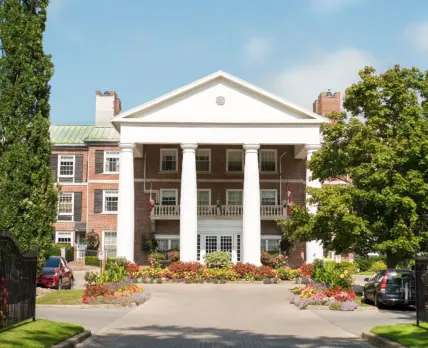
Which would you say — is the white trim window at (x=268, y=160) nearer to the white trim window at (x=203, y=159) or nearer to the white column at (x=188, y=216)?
the white trim window at (x=203, y=159)

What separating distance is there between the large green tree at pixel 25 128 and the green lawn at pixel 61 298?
5.46 feet

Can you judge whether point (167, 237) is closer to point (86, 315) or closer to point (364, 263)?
point (364, 263)

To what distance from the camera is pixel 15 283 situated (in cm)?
1372

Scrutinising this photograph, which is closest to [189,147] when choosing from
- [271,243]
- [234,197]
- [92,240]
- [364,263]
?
[234,197]

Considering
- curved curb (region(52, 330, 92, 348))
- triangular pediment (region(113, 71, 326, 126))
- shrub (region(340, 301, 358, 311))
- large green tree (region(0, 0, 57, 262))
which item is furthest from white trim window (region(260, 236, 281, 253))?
curved curb (region(52, 330, 92, 348))

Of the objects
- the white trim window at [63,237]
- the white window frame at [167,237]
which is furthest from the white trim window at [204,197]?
the white trim window at [63,237]

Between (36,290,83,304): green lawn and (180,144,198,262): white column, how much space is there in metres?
15.0

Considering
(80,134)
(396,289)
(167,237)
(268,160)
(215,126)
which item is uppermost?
(80,134)

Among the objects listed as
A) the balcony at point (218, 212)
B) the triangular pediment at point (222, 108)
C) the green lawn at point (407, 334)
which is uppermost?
the triangular pediment at point (222, 108)

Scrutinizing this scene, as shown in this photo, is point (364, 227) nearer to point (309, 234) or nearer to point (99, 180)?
point (309, 234)

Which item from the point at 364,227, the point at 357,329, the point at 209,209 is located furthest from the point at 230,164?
the point at 357,329

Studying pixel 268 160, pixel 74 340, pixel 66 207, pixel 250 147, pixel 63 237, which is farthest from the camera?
Result: pixel 66 207

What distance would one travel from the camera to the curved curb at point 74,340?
12.5 metres

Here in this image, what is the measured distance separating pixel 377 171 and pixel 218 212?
20072 mm
